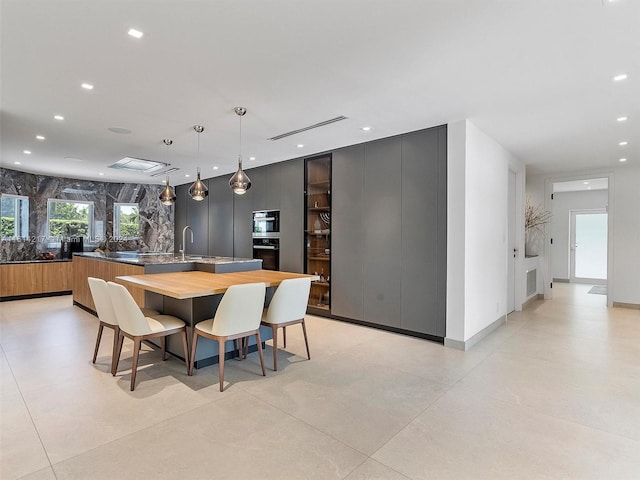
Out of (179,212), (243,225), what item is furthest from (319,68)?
(179,212)

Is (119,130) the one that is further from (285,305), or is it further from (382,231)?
(382,231)

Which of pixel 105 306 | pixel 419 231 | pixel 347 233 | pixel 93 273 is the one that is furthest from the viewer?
pixel 93 273

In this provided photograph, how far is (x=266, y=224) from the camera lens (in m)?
6.42

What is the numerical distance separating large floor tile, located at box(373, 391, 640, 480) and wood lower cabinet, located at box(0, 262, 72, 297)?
780 centimetres

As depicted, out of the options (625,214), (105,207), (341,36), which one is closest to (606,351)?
(625,214)

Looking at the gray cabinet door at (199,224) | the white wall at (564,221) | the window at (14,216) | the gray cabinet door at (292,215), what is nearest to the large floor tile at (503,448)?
the gray cabinet door at (292,215)

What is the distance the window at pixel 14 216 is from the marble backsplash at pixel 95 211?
8 cm

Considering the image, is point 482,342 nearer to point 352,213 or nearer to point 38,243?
point 352,213

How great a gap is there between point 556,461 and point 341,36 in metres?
2.95

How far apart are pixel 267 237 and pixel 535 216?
5628 millimetres

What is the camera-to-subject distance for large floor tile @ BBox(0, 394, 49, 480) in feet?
6.34

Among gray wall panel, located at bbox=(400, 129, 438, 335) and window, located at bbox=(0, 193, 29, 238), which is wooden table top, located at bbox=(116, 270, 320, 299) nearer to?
gray wall panel, located at bbox=(400, 129, 438, 335)

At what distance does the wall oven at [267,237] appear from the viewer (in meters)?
6.21

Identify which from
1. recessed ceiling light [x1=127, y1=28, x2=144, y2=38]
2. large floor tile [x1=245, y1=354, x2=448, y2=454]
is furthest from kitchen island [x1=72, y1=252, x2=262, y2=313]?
recessed ceiling light [x1=127, y1=28, x2=144, y2=38]
